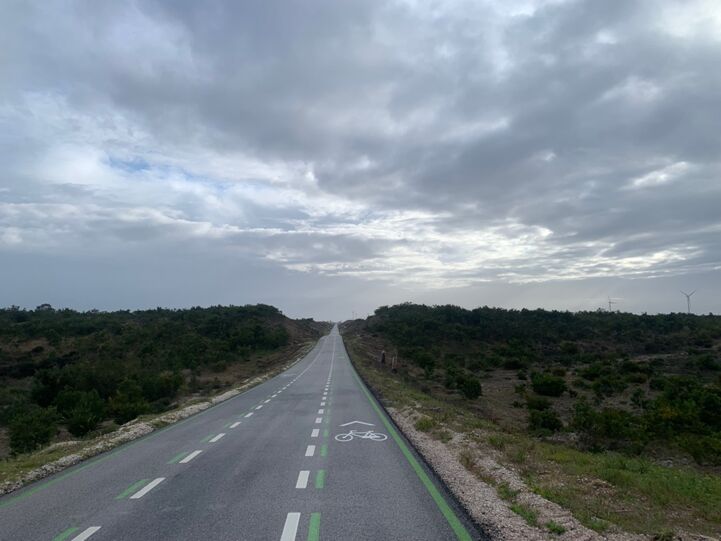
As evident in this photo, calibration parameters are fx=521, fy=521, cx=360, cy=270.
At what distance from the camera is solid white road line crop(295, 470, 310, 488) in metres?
8.55

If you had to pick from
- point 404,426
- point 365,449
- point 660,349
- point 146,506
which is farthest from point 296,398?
point 660,349

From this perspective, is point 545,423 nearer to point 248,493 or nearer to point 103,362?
point 248,493

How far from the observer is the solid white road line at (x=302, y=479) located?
28.0 ft

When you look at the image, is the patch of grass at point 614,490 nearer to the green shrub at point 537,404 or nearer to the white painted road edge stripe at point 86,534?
the white painted road edge stripe at point 86,534

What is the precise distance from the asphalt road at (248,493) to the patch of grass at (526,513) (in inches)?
28.8

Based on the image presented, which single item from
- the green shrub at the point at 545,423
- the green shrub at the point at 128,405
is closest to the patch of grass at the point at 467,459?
the green shrub at the point at 545,423

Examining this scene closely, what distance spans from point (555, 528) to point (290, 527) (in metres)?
3.19

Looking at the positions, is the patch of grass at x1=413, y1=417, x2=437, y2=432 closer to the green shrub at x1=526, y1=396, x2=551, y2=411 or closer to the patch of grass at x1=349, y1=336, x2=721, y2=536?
the patch of grass at x1=349, y1=336, x2=721, y2=536

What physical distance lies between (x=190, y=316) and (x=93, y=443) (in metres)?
82.7

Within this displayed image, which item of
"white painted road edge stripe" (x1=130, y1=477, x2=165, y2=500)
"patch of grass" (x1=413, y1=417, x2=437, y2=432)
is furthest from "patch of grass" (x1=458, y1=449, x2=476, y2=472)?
"white painted road edge stripe" (x1=130, y1=477, x2=165, y2=500)

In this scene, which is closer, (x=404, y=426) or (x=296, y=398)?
(x=404, y=426)

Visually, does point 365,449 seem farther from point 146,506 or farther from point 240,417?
point 240,417

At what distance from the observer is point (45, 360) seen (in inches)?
2083

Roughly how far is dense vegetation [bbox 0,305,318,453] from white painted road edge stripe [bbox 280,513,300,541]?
657 inches
